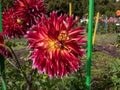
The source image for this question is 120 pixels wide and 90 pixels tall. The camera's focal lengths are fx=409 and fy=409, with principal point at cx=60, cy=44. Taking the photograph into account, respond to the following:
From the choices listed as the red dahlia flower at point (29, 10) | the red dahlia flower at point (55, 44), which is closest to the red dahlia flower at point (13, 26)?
the red dahlia flower at point (29, 10)

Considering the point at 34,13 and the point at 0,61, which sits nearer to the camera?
the point at 34,13

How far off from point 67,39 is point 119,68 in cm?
385

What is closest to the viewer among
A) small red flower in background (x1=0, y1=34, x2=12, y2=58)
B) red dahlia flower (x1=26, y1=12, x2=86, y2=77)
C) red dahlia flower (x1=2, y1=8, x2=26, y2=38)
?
red dahlia flower (x1=26, y1=12, x2=86, y2=77)

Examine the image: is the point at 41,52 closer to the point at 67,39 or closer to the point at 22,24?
the point at 67,39

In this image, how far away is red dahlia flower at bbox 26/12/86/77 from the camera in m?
1.92

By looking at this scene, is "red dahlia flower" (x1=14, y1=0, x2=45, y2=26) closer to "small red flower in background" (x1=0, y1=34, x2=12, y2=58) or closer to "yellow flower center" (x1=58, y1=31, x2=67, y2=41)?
"small red flower in background" (x1=0, y1=34, x2=12, y2=58)


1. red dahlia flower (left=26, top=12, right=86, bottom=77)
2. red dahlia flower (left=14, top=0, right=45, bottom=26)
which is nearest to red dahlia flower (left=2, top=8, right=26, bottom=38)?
red dahlia flower (left=14, top=0, right=45, bottom=26)

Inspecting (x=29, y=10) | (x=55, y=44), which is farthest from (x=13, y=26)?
(x=55, y=44)

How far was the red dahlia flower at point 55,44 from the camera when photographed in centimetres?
Result: 192

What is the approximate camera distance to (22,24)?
90.0 inches

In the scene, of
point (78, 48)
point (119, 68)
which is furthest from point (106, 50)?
point (78, 48)

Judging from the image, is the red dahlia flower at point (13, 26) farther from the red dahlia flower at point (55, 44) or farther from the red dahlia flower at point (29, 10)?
the red dahlia flower at point (55, 44)

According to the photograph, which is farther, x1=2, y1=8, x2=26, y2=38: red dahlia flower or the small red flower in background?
x1=2, y1=8, x2=26, y2=38: red dahlia flower

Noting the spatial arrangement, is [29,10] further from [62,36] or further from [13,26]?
[62,36]
